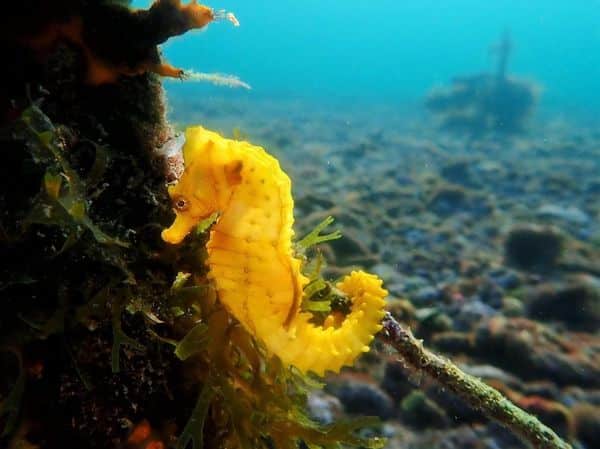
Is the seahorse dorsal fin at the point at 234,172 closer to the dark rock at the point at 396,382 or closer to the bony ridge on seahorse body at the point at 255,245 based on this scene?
the bony ridge on seahorse body at the point at 255,245

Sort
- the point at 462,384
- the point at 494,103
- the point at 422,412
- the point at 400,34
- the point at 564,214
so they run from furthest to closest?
the point at 400,34
the point at 494,103
the point at 564,214
the point at 422,412
the point at 462,384

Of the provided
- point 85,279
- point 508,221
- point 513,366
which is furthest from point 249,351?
point 508,221

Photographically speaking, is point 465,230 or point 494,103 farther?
point 494,103

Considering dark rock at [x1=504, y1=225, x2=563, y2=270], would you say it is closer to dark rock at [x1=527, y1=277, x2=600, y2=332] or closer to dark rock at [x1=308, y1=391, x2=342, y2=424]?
dark rock at [x1=527, y1=277, x2=600, y2=332]

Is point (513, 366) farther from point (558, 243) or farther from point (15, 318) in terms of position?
point (15, 318)

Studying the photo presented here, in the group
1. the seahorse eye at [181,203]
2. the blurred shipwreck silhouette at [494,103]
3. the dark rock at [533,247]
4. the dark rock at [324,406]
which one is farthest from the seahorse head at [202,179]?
the blurred shipwreck silhouette at [494,103]

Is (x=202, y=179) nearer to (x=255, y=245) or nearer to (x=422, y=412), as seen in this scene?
(x=255, y=245)

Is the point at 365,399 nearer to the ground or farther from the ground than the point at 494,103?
nearer to the ground

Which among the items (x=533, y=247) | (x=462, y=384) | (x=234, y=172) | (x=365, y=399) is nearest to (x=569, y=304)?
(x=533, y=247)
